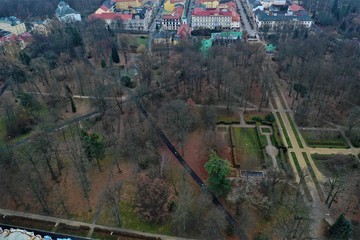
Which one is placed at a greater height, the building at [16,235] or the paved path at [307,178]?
the building at [16,235]

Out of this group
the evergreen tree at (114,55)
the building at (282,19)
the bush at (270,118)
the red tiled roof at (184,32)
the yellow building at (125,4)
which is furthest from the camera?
the yellow building at (125,4)

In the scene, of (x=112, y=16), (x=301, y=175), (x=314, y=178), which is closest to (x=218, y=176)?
(x=301, y=175)

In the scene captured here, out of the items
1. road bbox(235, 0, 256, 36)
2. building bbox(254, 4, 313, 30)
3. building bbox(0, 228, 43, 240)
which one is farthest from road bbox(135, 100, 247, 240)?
building bbox(254, 4, 313, 30)

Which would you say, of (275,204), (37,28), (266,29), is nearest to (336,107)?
(275,204)

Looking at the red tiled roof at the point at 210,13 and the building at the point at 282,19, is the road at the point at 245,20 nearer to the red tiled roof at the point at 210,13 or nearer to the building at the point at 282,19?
the building at the point at 282,19

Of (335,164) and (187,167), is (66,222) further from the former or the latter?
(335,164)

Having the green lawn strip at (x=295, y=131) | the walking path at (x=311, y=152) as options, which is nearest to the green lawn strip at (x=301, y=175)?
the walking path at (x=311, y=152)

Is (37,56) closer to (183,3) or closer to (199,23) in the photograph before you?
(199,23)
